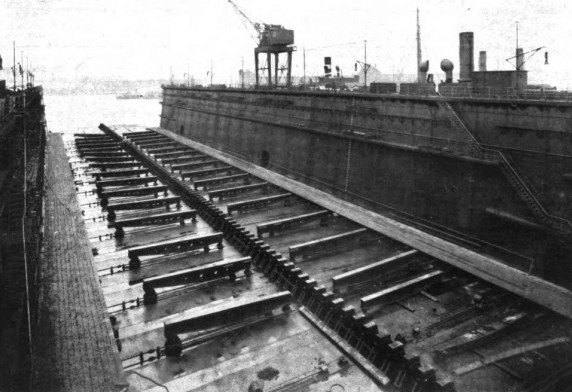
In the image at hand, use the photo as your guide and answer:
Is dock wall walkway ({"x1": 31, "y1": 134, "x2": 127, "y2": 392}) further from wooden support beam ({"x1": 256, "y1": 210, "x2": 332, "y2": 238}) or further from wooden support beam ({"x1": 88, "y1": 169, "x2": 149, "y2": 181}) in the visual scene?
wooden support beam ({"x1": 88, "y1": 169, "x2": 149, "y2": 181})

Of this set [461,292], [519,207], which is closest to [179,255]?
[461,292]

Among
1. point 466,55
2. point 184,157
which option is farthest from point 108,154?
point 466,55

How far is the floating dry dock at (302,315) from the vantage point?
9836mm

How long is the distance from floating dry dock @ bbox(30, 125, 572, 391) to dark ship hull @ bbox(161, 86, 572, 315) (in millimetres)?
2012

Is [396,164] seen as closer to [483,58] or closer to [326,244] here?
[326,244]

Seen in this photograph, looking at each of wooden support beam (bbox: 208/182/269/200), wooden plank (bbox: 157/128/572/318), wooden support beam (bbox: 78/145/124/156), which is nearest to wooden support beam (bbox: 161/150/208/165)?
wooden support beam (bbox: 78/145/124/156)

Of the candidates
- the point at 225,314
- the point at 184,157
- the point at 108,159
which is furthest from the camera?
the point at 108,159

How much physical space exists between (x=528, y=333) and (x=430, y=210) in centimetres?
850

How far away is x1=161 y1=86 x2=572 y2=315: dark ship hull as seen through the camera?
1508 centimetres

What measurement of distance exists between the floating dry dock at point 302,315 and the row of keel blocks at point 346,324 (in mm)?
34

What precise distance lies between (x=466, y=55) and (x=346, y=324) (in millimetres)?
16948

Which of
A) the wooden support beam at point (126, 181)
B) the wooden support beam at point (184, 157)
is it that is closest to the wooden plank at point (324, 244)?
the wooden support beam at point (126, 181)

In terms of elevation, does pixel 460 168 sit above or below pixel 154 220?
above

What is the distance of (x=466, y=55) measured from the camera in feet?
72.9
